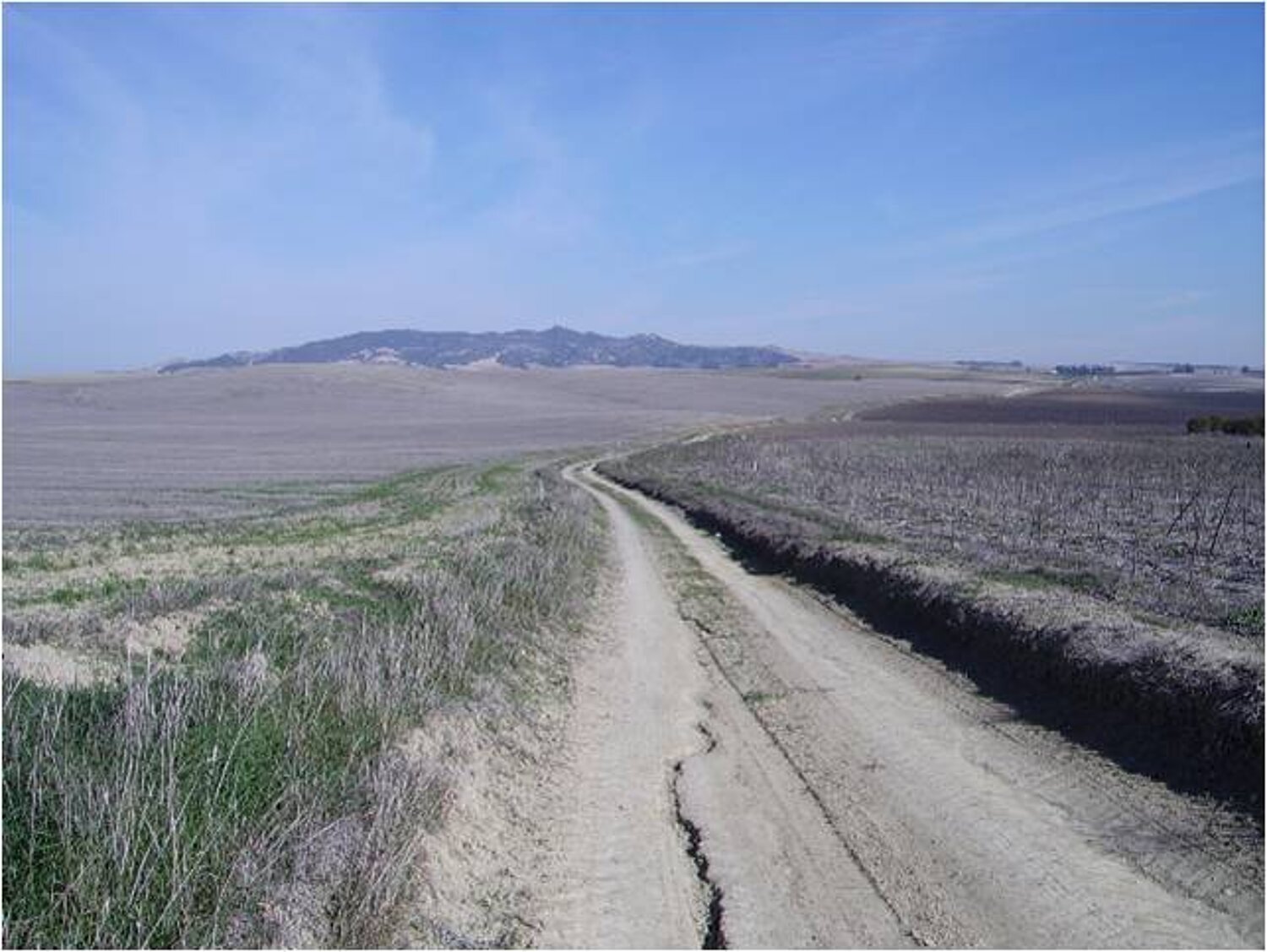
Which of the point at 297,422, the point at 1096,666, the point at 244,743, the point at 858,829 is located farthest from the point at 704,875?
the point at 297,422

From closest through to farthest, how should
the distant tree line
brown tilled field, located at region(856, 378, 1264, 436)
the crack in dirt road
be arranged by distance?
1. the crack in dirt road
2. the distant tree line
3. brown tilled field, located at region(856, 378, 1264, 436)

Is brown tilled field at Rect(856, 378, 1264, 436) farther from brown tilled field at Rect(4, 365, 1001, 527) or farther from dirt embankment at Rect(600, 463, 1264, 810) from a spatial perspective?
dirt embankment at Rect(600, 463, 1264, 810)

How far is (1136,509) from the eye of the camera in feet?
104

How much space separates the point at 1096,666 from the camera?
42.2 ft

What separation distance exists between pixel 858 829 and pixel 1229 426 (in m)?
84.3

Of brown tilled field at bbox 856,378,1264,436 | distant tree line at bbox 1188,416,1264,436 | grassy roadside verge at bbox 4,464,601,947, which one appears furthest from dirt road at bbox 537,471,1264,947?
distant tree line at bbox 1188,416,1264,436

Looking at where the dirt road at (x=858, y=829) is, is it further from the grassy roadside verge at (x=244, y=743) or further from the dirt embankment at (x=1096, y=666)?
the grassy roadside verge at (x=244, y=743)

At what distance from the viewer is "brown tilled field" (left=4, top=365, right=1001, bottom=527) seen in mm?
53375

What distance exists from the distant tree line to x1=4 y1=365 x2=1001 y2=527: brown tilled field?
142 ft

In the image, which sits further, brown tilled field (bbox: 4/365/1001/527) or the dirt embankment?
brown tilled field (bbox: 4/365/1001/527)

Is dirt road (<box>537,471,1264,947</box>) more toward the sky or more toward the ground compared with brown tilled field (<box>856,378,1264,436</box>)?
more toward the sky

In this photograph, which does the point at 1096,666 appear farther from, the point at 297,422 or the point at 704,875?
the point at 297,422

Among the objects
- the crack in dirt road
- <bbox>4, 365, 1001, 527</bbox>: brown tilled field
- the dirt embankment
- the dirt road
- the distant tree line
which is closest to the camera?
the crack in dirt road

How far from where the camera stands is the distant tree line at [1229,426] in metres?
80.7
